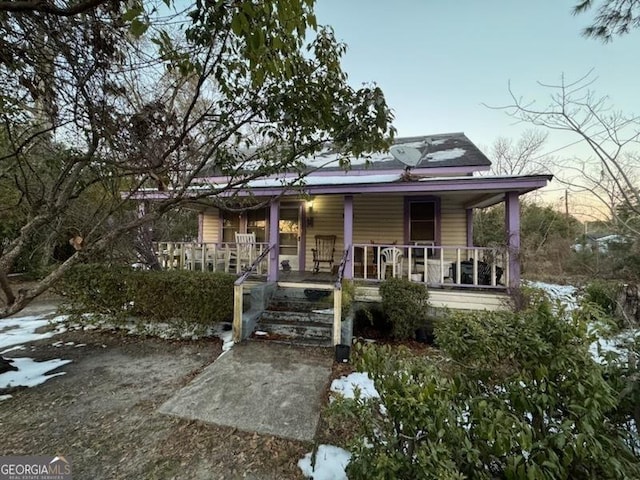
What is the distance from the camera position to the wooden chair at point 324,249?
8.52 metres

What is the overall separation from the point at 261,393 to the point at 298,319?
2.13 metres

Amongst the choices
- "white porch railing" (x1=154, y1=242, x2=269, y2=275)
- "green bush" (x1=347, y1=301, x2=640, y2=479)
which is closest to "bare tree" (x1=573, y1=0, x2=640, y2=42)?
"green bush" (x1=347, y1=301, x2=640, y2=479)

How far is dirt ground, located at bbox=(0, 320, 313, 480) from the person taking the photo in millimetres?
2363

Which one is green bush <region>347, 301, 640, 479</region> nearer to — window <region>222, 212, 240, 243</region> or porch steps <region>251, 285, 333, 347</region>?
porch steps <region>251, 285, 333, 347</region>

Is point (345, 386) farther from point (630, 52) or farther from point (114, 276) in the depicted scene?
point (630, 52)

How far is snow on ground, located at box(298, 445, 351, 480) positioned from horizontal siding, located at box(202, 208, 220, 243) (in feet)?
27.5

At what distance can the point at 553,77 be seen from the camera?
5.32 meters

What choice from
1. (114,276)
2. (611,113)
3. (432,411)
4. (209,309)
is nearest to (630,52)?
(611,113)

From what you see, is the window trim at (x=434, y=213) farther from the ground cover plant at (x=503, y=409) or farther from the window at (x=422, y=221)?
the ground cover plant at (x=503, y=409)

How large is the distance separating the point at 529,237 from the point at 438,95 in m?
9.76

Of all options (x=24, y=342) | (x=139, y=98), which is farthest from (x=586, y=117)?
(x=24, y=342)

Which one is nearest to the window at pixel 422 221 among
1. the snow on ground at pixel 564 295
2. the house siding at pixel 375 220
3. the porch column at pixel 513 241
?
the house siding at pixel 375 220

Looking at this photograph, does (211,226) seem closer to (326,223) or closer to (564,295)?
(326,223)

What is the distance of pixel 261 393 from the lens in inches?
136
